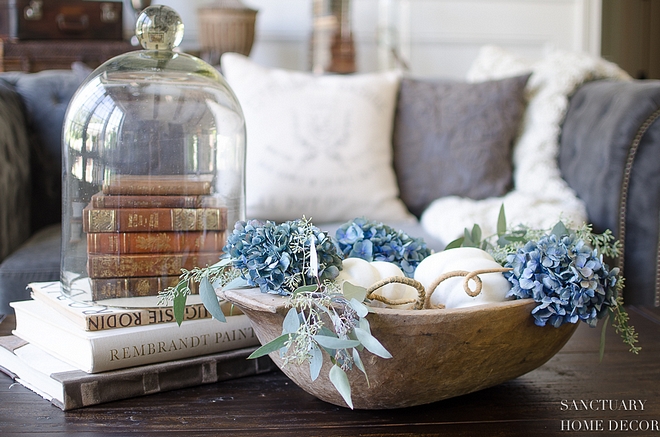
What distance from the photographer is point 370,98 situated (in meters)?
2.01

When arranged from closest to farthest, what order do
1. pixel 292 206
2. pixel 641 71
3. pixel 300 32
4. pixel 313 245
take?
1. pixel 313 245
2. pixel 292 206
3. pixel 300 32
4. pixel 641 71

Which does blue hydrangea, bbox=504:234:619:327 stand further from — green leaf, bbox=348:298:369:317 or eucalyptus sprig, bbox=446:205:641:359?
green leaf, bbox=348:298:369:317

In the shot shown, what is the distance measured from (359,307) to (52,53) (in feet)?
9.96

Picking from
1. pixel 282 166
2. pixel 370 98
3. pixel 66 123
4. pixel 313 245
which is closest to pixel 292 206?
pixel 282 166

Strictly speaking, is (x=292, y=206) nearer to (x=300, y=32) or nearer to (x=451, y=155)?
(x=451, y=155)

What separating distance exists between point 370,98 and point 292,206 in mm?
403

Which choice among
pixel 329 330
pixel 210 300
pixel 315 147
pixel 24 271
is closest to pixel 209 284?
pixel 210 300

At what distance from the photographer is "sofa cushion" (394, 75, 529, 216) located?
201cm

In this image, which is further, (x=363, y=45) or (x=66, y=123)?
(x=363, y=45)

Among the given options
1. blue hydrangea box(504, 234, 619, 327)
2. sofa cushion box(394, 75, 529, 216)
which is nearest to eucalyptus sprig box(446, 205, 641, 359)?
blue hydrangea box(504, 234, 619, 327)

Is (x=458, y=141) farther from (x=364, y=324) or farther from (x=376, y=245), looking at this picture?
(x=364, y=324)

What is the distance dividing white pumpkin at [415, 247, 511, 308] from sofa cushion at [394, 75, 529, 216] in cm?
136

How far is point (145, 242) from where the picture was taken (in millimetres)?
774

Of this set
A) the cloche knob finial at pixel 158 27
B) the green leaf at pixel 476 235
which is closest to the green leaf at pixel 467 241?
the green leaf at pixel 476 235
